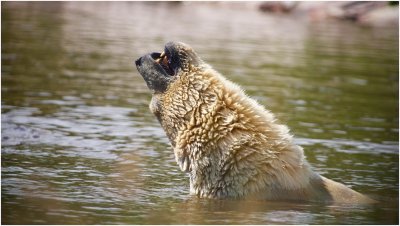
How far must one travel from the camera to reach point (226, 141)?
28.4 ft

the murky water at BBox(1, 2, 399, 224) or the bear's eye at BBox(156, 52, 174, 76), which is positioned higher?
the bear's eye at BBox(156, 52, 174, 76)

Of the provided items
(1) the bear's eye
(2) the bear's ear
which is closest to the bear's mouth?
(1) the bear's eye

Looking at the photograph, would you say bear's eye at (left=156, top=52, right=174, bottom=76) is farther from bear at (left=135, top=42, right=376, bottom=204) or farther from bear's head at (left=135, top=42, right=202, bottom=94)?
bear at (left=135, top=42, right=376, bottom=204)

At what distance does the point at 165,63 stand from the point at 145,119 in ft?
18.9

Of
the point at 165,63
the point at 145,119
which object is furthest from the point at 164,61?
the point at 145,119

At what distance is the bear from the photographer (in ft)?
28.4

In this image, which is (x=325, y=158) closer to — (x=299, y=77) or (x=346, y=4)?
(x=299, y=77)

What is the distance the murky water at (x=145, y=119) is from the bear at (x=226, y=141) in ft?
0.56

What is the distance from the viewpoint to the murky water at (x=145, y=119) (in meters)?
8.76

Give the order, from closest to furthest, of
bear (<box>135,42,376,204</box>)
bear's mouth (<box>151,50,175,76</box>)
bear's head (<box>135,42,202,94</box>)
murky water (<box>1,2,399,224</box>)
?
bear (<box>135,42,376,204</box>) → murky water (<box>1,2,399,224</box>) → bear's head (<box>135,42,202,94</box>) → bear's mouth (<box>151,50,175,76</box>)

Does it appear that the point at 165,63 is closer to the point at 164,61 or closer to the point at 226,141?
the point at 164,61

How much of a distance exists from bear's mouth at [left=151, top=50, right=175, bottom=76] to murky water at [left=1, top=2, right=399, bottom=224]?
128cm

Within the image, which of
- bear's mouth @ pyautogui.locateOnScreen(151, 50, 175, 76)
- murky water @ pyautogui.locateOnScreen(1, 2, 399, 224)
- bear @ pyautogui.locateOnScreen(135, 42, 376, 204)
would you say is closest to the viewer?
bear @ pyautogui.locateOnScreen(135, 42, 376, 204)

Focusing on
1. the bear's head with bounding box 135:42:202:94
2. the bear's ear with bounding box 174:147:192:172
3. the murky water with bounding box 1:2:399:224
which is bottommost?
the murky water with bounding box 1:2:399:224
